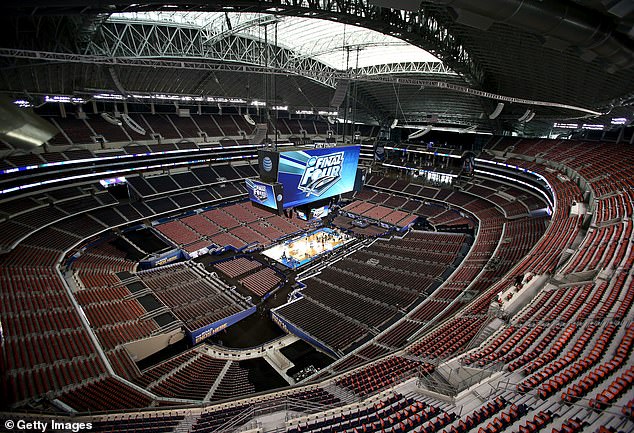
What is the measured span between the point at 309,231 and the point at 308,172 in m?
17.2

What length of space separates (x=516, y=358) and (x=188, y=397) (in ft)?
44.5

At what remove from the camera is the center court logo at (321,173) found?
19.1 meters

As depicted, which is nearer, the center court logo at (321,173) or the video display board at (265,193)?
the video display board at (265,193)

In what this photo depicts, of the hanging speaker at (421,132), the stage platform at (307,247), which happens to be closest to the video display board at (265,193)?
the stage platform at (307,247)

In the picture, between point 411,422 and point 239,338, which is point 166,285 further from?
point 411,422

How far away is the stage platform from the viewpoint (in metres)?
29.4

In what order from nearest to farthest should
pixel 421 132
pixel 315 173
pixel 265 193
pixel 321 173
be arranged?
pixel 265 193
pixel 315 173
pixel 321 173
pixel 421 132

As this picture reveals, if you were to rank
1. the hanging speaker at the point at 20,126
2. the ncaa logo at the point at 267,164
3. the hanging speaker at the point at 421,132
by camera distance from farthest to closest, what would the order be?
the hanging speaker at the point at 421,132 < the ncaa logo at the point at 267,164 < the hanging speaker at the point at 20,126

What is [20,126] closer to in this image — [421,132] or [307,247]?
[307,247]

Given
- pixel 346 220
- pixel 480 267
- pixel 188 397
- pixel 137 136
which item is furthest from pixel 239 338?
pixel 137 136

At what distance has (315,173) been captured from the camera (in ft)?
64.1

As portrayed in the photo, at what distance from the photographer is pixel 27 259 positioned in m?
21.5

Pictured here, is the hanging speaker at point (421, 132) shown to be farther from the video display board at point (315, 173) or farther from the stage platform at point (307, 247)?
the video display board at point (315, 173)

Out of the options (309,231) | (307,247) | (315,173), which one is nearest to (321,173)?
(315,173)
